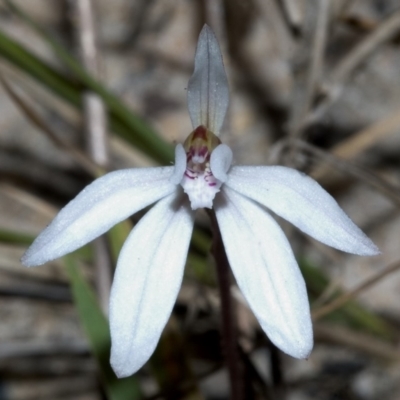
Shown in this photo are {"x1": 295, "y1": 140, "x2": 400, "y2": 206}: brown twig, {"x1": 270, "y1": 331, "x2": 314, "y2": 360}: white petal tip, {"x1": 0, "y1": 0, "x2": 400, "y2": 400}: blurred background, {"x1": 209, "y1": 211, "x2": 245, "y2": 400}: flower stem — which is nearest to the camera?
{"x1": 270, "y1": 331, "x2": 314, "y2": 360}: white petal tip

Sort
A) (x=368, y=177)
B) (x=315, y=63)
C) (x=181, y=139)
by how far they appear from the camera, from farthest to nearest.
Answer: (x=181, y=139) → (x=315, y=63) → (x=368, y=177)

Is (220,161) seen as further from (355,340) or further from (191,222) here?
(355,340)

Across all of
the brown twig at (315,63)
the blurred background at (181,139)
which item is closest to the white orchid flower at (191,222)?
the blurred background at (181,139)

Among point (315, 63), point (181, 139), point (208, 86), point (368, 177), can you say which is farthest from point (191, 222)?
point (181, 139)

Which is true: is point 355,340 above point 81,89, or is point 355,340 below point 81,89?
below

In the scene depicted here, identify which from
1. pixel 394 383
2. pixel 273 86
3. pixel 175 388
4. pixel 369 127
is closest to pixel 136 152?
pixel 273 86

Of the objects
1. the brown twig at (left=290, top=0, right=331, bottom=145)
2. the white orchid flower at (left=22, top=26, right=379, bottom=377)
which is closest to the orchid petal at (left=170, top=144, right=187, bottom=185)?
the white orchid flower at (left=22, top=26, right=379, bottom=377)

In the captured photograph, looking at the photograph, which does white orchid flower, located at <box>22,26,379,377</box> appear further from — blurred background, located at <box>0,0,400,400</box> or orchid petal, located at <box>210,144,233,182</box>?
blurred background, located at <box>0,0,400,400</box>
